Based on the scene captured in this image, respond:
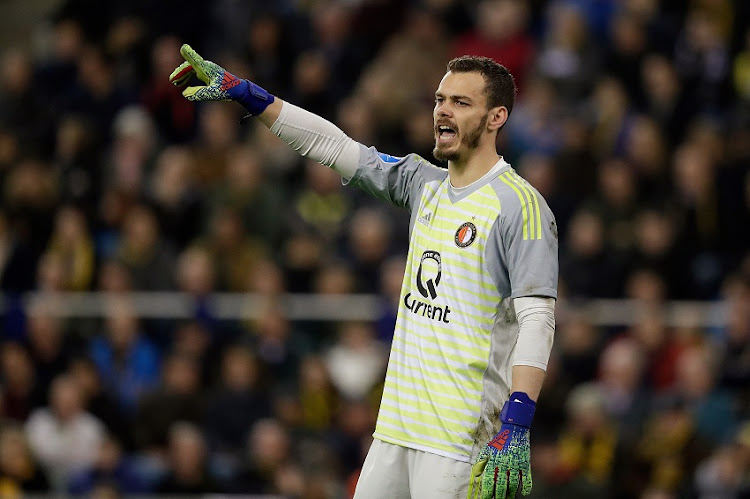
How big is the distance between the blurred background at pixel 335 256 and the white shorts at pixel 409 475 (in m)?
4.65

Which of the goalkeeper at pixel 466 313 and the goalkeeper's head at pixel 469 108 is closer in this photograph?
the goalkeeper at pixel 466 313

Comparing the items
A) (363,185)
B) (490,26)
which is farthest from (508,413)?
(490,26)

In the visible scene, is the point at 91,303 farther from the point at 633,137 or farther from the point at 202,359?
the point at 633,137

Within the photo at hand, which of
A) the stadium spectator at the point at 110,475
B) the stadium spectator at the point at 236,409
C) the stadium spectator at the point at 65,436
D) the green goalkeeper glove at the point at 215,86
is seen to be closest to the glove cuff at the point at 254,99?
the green goalkeeper glove at the point at 215,86

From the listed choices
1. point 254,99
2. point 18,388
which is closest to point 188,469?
point 18,388

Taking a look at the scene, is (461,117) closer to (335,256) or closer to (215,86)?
(215,86)

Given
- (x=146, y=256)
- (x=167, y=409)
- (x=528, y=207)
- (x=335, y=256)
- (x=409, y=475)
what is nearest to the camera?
(x=528, y=207)

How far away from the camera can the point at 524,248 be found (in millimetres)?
5773

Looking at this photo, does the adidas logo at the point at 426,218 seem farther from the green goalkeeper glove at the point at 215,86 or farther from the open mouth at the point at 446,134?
the green goalkeeper glove at the point at 215,86

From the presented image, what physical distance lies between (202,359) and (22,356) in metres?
1.60

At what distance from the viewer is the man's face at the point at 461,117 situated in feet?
19.8

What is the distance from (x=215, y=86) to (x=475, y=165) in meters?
1.19

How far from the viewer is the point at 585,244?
11.5 metres

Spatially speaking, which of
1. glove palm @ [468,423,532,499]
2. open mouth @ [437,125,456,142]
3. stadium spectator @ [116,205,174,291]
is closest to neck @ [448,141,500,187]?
open mouth @ [437,125,456,142]
